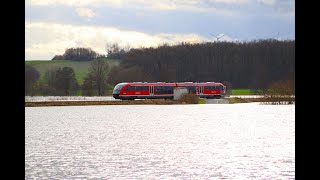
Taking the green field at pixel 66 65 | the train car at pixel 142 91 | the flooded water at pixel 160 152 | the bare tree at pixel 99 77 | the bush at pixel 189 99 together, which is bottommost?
the flooded water at pixel 160 152

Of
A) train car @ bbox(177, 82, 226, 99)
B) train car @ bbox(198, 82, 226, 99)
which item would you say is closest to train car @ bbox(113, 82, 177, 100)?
train car @ bbox(177, 82, 226, 99)

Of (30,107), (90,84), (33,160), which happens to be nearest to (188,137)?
(33,160)

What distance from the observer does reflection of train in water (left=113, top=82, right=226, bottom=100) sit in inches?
2170

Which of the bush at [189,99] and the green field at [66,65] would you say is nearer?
the bush at [189,99]

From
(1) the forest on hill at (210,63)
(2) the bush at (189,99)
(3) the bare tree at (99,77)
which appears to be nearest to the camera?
(2) the bush at (189,99)

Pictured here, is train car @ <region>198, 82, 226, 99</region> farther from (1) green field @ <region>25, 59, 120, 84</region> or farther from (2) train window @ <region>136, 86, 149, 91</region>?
(1) green field @ <region>25, 59, 120, 84</region>

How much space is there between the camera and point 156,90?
56156 mm

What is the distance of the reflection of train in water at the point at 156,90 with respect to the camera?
5512 centimetres

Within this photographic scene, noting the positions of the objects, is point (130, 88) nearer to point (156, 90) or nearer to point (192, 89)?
point (156, 90)

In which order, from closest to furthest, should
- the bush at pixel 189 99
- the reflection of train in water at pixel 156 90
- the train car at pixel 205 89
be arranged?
1. the bush at pixel 189 99
2. the reflection of train in water at pixel 156 90
3. the train car at pixel 205 89

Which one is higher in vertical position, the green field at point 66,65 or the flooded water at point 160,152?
the green field at point 66,65

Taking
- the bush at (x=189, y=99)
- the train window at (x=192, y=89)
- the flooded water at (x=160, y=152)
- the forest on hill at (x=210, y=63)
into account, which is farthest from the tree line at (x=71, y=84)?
the flooded water at (x=160, y=152)

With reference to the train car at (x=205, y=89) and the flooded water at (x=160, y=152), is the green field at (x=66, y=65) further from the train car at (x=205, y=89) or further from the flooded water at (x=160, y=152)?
the flooded water at (x=160, y=152)
